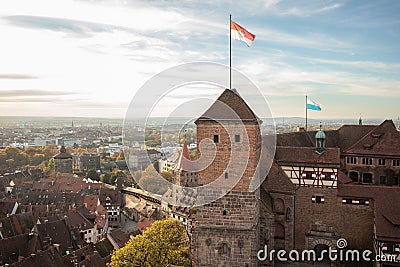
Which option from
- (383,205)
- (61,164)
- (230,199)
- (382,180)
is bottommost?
(61,164)

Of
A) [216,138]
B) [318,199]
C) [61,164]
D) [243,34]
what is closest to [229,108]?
[216,138]

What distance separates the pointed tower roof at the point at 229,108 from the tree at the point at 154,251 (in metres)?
10.3

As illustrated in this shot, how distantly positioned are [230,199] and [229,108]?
4.51 metres

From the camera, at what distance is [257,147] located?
21.7 meters

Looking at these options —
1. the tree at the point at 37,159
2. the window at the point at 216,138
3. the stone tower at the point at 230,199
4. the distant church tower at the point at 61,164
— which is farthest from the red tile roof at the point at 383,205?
the tree at the point at 37,159

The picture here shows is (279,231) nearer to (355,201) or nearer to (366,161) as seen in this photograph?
(355,201)

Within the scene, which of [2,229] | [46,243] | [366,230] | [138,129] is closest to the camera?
[138,129]

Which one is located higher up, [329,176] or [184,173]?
[329,176]

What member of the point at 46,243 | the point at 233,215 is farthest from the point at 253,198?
the point at 46,243

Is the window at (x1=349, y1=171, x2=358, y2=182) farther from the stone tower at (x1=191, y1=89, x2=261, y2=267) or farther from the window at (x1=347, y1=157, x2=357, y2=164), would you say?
the stone tower at (x1=191, y1=89, x2=261, y2=267)

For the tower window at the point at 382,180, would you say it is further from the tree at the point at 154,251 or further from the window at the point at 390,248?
the tree at the point at 154,251

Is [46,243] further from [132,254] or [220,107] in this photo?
[220,107]

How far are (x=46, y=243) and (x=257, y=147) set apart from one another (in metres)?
25.2

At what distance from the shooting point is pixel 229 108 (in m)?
21.6
